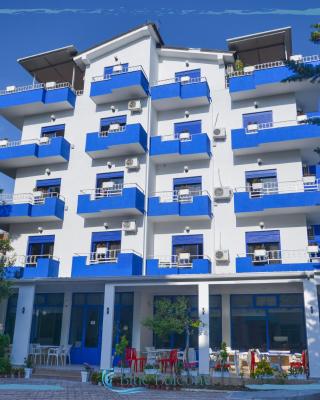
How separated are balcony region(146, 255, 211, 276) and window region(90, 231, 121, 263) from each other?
214cm

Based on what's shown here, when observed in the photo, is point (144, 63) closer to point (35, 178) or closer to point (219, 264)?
point (35, 178)

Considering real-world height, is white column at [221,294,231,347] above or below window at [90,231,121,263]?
below

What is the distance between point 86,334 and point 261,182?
1189 cm

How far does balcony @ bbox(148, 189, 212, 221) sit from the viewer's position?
2227 cm

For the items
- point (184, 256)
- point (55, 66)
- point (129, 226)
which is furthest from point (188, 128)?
point (55, 66)

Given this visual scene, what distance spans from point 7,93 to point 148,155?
33.5 feet

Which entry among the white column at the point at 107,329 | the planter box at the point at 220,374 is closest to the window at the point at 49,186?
the white column at the point at 107,329

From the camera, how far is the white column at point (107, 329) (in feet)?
62.0

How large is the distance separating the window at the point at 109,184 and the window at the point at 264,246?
743cm

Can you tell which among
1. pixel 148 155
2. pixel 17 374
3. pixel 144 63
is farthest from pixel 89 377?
pixel 144 63

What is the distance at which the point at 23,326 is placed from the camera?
2086 cm

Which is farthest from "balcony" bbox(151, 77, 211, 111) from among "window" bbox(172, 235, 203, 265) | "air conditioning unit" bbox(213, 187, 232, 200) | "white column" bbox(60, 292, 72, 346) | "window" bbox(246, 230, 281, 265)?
"white column" bbox(60, 292, 72, 346)

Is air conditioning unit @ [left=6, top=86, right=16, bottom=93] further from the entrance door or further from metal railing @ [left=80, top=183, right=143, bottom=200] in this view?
the entrance door

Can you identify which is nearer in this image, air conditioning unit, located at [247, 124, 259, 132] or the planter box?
the planter box
